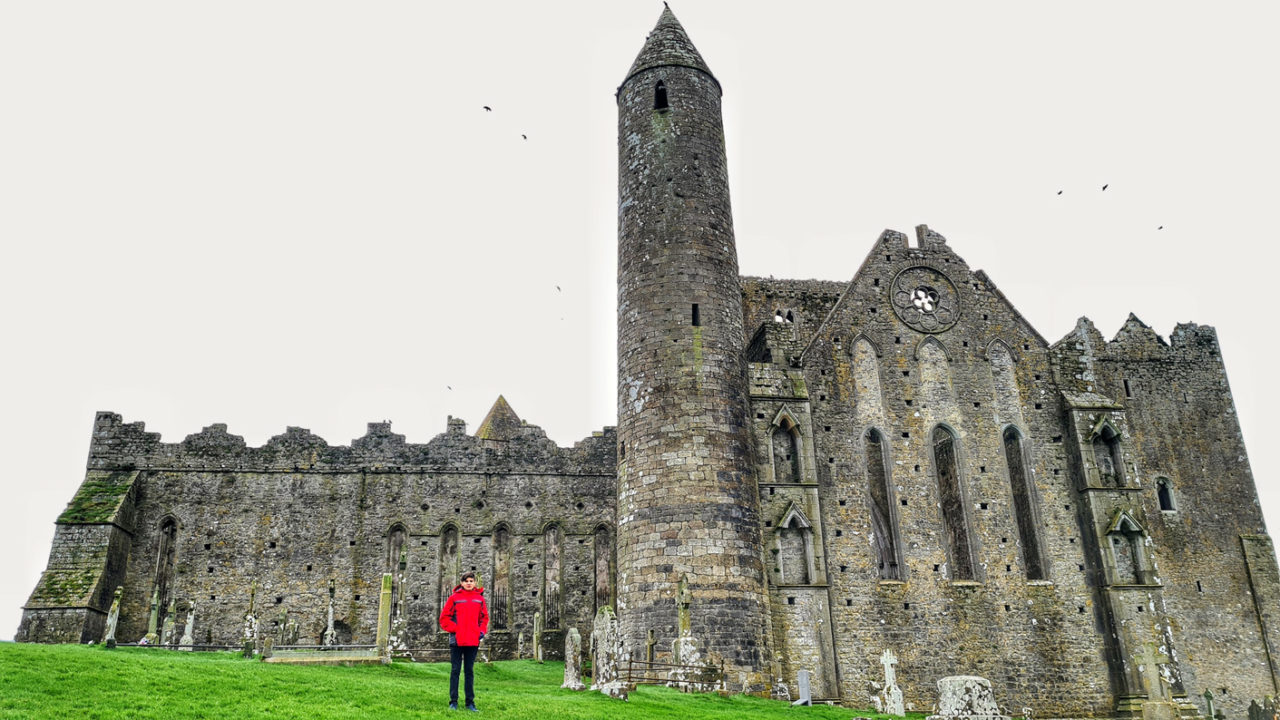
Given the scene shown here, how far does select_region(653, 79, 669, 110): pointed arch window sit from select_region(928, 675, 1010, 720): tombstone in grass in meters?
17.4

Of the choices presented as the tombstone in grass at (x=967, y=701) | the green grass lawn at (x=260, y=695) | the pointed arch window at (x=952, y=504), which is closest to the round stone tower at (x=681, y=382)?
the green grass lawn at (x=260, y=695)

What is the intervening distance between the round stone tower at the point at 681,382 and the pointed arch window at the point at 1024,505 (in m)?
8.47

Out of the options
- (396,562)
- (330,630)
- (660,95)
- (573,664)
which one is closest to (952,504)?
(573,664)

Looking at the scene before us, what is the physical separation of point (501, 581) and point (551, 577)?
156 cm

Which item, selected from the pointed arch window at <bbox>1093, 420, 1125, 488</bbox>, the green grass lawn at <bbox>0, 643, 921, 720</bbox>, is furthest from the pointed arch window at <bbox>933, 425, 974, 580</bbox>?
the green grass lawn at <bbox>0, 643, 921, 720</bbox>

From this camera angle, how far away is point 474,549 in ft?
99.0

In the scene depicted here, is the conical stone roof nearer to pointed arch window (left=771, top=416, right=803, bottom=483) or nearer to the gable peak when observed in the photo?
pointed arch window (left=771, top=416, right=803, bottom=483)

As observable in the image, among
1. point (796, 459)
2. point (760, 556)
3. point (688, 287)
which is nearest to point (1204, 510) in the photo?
point (796, 459)

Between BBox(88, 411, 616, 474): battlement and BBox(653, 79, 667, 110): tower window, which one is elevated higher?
BBox(653, 79, 667, 110): tower window

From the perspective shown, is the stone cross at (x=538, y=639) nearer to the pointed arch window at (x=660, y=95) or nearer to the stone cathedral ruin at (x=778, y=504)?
the stone cathedral ruin at (x=778, y=504)

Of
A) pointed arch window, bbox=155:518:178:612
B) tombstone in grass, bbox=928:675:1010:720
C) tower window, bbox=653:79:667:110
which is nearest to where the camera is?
tombstone in grass, bbox=928:675:1010:720

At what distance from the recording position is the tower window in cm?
2672

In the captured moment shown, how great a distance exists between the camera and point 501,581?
2997 cm

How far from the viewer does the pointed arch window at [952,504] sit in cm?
2553
